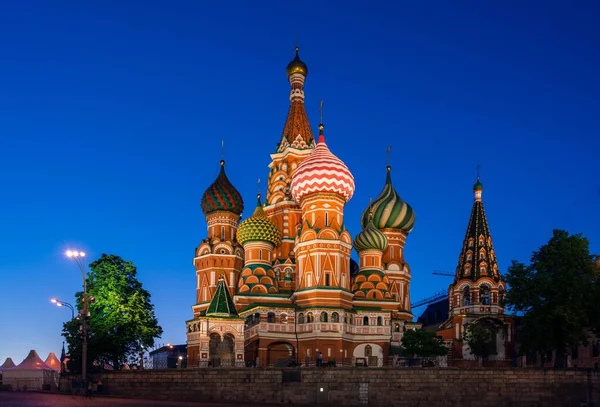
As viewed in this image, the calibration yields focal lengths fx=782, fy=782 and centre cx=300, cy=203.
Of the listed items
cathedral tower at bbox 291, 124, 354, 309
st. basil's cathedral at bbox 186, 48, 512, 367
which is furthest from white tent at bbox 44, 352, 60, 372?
cathedral tower at bbox 291, 124, 354, 309

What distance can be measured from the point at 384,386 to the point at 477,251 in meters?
27.2

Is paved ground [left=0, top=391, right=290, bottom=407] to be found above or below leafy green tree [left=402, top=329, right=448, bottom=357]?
below

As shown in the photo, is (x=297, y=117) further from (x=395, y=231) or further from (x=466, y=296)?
(x=466, y=296)

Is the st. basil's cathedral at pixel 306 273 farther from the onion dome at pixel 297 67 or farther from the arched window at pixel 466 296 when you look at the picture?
the onion dome at pixel 297 67

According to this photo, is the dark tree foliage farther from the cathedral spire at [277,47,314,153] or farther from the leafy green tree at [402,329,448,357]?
the cathedral spire at [277,47,314,153]

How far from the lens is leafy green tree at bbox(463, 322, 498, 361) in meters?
62.3

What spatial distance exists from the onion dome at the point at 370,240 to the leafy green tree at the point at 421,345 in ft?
35.7

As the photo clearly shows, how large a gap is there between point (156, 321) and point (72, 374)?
670 centimetres

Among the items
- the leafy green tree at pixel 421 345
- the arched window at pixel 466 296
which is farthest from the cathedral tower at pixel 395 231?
the leafy green tree at pixel 421 345

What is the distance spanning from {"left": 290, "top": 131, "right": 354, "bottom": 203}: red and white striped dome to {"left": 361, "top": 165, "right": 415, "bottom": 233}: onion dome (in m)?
8.22

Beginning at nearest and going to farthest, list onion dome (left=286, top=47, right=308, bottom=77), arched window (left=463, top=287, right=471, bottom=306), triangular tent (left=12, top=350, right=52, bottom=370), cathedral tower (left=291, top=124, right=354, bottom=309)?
cathedral tower (left=291, top=124, right=354, bottom=309)
triangular tent (left=12, top=350, right=52, bottom=370)
arched window (left=463, top=287, right=471, bottom=306)
onion dome (left=286, top=47, right=308, bottom=77)

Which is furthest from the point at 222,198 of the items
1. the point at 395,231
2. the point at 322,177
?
the point at 395,231

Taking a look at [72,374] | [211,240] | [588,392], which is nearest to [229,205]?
[211,240]

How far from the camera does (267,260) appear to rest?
66.8m
